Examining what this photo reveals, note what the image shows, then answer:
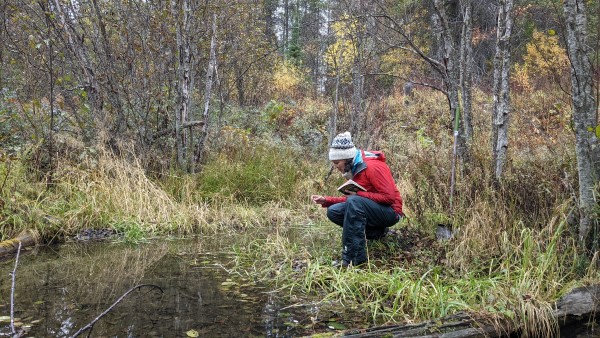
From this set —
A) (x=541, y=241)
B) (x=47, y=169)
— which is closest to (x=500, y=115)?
(x=541, y=241)

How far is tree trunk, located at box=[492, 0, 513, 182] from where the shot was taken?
18.2 ft

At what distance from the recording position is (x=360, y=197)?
4453 mm

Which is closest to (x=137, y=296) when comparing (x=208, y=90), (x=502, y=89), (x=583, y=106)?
(x=583, y=106)

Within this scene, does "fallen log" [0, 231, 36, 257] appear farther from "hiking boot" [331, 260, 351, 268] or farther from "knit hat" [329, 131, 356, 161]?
"knit hat" [329, 131, 356, 161]

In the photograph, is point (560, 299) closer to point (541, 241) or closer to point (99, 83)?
point (541, 241)

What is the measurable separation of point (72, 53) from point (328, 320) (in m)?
6.55

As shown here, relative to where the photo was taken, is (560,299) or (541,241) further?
(541,241)

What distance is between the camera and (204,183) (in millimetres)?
7824

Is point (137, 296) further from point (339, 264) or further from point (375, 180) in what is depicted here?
point (375, 180)

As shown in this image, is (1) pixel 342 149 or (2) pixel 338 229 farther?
(2) pixel 338 229

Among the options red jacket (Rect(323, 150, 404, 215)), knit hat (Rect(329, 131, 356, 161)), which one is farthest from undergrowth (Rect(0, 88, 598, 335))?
knit hat (Rect(329, 131, 356, 161))

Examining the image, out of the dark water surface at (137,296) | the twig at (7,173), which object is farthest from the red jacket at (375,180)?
the twig at (7,173)

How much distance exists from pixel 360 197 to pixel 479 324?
177cm

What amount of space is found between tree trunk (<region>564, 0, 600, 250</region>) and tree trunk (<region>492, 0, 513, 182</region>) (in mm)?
1698
